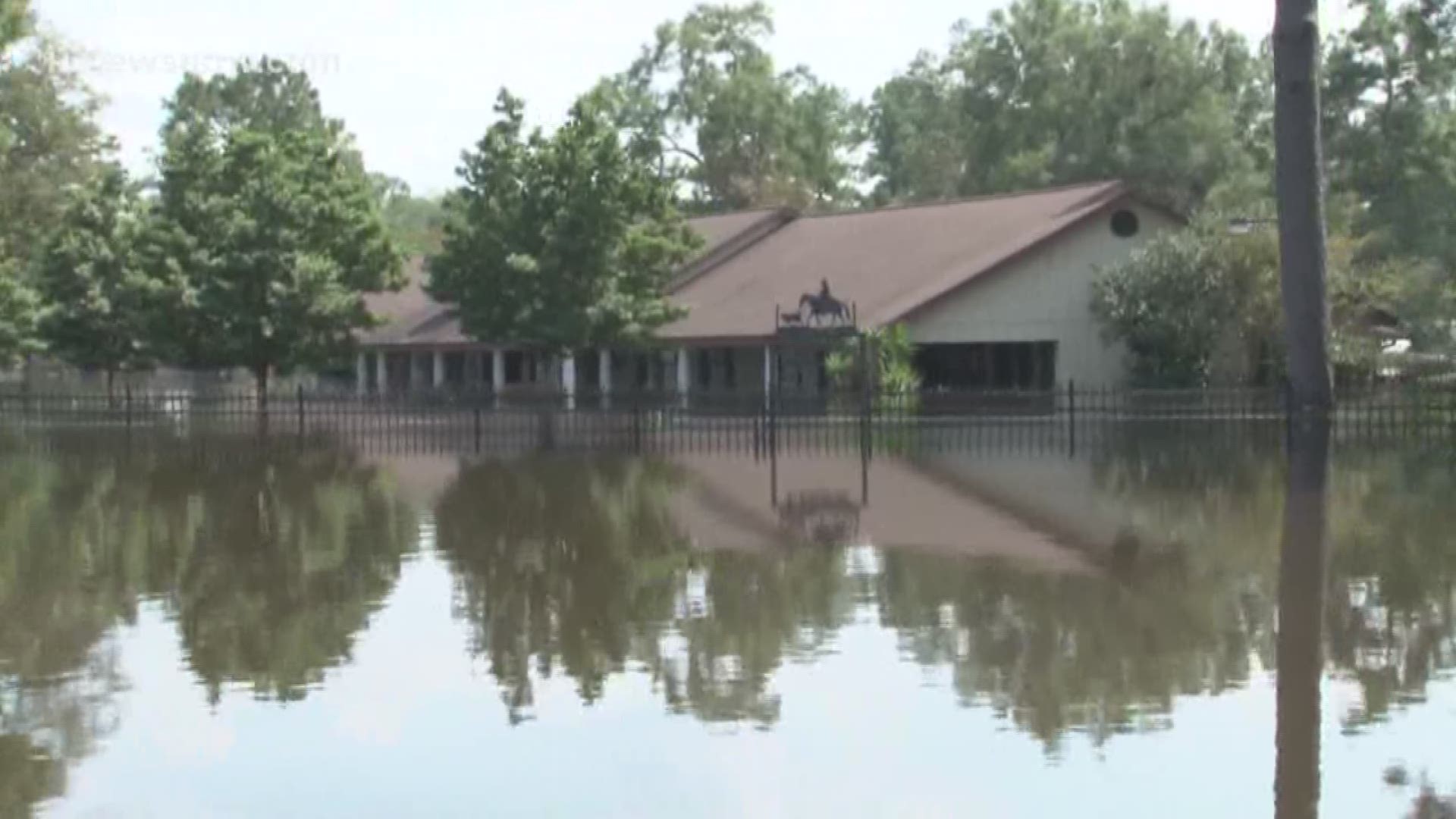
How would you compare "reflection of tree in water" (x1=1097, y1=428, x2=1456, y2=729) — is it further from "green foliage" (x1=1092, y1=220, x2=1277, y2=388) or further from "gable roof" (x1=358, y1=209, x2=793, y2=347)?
"gable roof" (x1=358, y1=209, x2=793, y2=347)

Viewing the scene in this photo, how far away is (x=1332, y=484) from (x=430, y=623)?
590 inches

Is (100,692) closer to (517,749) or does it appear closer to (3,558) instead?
(517,749)

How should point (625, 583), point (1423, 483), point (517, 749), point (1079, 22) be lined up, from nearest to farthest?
1. point (517, 749)
2. point (625, 583)
3. point (1423, 483)
4. point (1079, 22)

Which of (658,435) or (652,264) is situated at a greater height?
(652,264)

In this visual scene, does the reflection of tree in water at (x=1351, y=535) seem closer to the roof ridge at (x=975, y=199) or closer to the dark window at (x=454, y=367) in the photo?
the roof ridge at (x=975, y=199)

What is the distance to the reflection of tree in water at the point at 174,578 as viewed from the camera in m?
13.9

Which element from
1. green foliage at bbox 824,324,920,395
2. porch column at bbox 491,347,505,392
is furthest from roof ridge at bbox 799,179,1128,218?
porch column at bbox 491,347,505,392

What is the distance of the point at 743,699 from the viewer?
13469 millimetres

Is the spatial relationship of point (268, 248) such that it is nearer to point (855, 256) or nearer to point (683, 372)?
point (683, 372)

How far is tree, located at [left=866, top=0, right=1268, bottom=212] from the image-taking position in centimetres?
6956

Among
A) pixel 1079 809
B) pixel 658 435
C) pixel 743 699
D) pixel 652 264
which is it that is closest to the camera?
pixel 1079 809

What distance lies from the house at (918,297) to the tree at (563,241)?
2003 millimetres

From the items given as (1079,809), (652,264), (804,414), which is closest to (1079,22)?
(652,264)

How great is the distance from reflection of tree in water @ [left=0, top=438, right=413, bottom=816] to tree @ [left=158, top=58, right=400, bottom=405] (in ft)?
57.0
